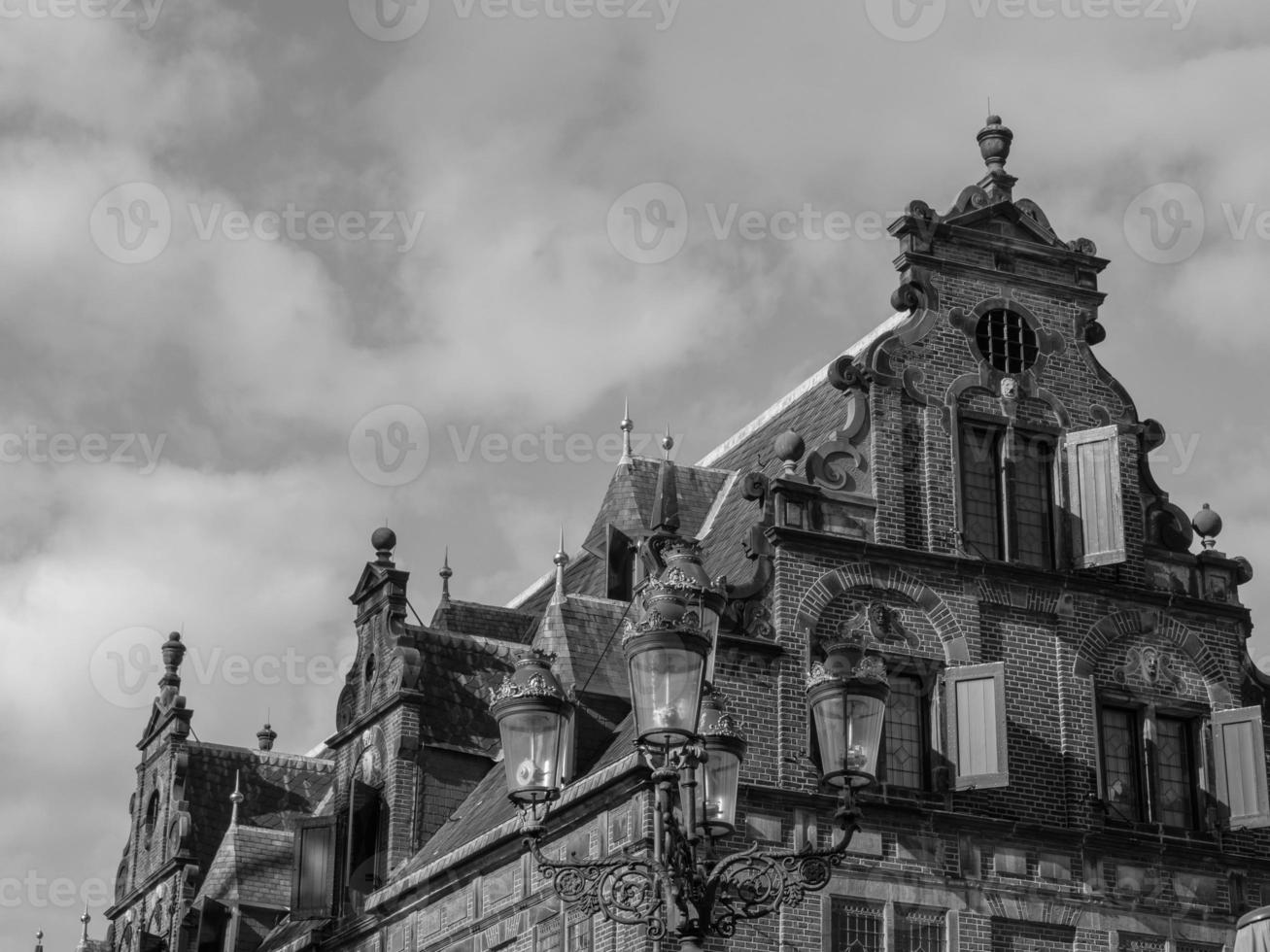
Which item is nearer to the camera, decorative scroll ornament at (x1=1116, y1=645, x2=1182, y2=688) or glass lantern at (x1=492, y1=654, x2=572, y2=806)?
glass lantern at (x1=492, y1=654, x2=572, y2=806)

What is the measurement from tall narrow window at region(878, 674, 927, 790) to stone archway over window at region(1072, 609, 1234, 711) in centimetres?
268

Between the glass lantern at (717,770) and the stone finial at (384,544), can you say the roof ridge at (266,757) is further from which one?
the glass lantern at (717,770)

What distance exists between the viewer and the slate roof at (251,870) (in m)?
40.5

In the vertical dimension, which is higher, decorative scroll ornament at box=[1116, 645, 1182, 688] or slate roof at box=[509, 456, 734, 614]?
slate roof at box=[509, 456, 734, 614]

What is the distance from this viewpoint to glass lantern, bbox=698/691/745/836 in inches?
755

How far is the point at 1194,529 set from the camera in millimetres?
32125

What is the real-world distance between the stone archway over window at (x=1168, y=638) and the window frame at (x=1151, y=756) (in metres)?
0.37

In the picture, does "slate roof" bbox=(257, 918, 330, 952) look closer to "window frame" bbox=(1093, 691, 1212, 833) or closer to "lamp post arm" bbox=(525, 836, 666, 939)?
"window frame" bbox=(1093, 691, 1212, 833)

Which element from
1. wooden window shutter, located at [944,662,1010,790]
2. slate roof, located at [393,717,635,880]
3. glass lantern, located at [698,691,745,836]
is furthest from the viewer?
slate roof, located at [393,717,635,880]

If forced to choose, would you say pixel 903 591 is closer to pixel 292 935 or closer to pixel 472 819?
pixel 472 819

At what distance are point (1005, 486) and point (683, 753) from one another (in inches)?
561

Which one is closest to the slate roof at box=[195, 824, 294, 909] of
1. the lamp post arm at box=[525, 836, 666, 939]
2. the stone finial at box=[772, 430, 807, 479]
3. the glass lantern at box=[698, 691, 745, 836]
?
the stone finial at box=[772, 430, 807, 479]

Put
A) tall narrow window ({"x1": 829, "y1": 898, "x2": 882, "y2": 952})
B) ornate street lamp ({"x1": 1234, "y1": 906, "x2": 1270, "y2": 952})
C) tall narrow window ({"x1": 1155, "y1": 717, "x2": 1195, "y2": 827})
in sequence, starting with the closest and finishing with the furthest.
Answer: ornate street lamp ({"x1": 1234, "y1": 906, "x2": 1270, "y2": 952}) < tall narrow window ({"x1": 829, "y1": 898, "x2": 882, "y2": 952}) < tall narrow window ({"x1": 1155, "y1": 717, "x2": 1195, "y2": 827})

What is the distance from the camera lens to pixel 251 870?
134ft
